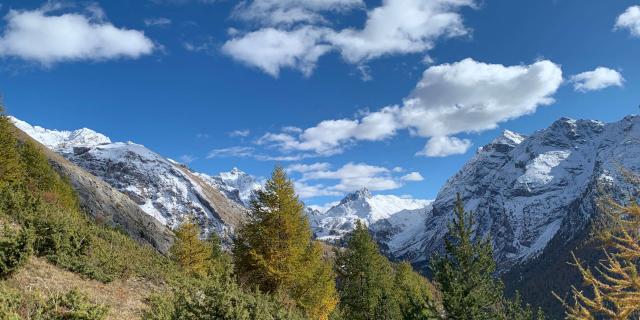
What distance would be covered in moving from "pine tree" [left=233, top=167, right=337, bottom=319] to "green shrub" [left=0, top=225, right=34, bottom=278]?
1218cm

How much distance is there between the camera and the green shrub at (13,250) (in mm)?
13791

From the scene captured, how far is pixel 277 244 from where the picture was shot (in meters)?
26.3

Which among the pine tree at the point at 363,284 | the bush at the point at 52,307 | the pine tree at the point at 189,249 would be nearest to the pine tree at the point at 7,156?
the pine tree at the point at 189,249

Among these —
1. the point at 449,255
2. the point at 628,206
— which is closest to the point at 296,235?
the point at 449,255

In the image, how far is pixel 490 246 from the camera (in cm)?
2117

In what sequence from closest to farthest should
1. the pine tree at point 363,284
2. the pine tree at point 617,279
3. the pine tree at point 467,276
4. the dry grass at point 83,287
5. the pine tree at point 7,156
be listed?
the pine tree at point 617,279 → the dry grass at point 83,287 → the pine tree at point 467,276 → the pine tree at point 7,156 → the pine tree at point 363,284

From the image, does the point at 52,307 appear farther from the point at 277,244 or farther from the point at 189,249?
the point at 189,249

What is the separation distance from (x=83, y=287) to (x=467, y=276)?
16.4 meters

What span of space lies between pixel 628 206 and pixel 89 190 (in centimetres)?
13409

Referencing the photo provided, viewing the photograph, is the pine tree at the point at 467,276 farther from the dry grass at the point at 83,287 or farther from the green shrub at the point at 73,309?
the green shrub at the point at 73,309

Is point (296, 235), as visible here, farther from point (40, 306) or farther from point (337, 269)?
point (337, 269)

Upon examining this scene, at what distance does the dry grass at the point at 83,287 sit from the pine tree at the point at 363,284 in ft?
91.7

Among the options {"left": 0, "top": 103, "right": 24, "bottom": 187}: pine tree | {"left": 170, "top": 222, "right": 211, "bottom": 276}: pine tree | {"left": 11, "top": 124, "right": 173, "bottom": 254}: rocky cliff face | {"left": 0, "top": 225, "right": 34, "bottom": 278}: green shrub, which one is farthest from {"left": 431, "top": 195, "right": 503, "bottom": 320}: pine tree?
{"left": 11, "top": 124, "right": 173, "bottom": 254}: rocky cliff face

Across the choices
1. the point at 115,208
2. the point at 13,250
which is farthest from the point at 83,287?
the point at 115,208
